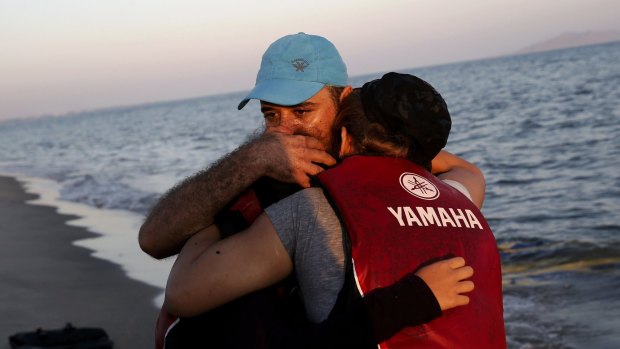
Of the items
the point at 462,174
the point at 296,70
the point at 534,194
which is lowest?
the point at 534,194

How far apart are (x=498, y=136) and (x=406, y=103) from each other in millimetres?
18080

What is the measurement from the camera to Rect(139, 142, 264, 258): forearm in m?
2.57

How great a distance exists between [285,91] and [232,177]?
17.0 inches

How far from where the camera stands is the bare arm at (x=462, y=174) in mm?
3139

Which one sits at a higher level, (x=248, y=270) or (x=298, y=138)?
(x=298, y=138)

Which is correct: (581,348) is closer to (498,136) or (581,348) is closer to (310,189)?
(310,189)

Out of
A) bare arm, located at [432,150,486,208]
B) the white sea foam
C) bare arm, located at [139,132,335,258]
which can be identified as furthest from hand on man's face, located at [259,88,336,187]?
the white sea foam

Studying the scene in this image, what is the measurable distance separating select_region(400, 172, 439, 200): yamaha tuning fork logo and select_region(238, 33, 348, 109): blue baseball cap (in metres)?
0.62

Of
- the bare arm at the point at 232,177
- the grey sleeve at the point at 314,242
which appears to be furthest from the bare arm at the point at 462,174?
the grey sleeve at the point at 314,242

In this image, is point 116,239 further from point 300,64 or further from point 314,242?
point 314,242

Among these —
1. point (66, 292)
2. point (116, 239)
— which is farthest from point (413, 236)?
point (116, 239)

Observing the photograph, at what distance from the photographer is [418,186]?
2359 mm

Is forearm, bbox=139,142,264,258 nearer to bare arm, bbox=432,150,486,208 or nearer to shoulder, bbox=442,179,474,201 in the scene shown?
shoulder, bbox=442,179,474,201

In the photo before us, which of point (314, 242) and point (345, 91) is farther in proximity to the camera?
point (345, 91)
